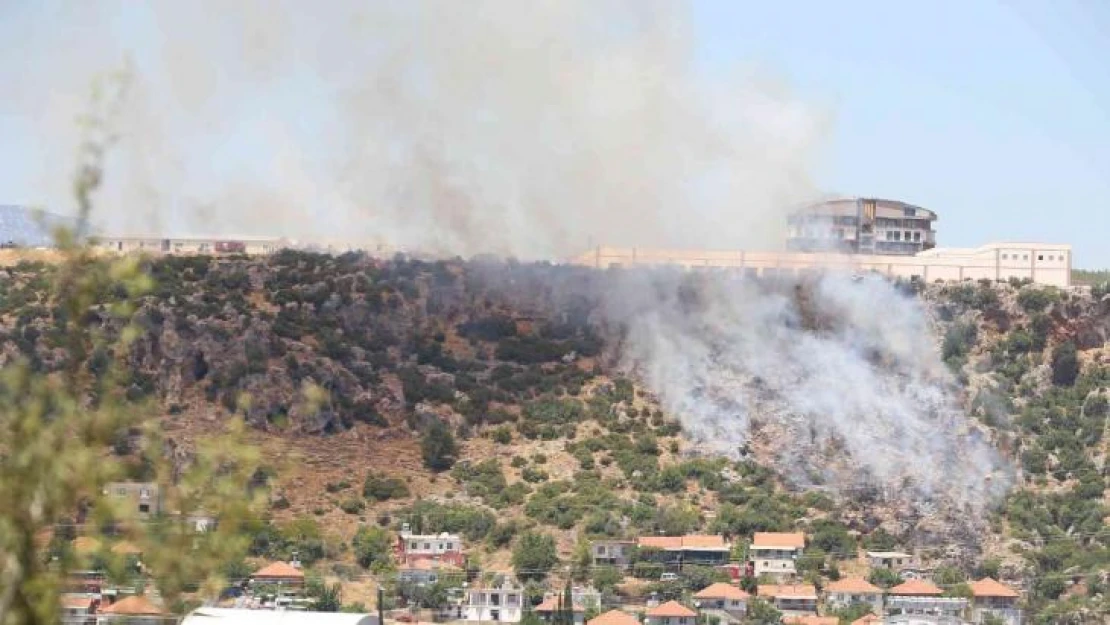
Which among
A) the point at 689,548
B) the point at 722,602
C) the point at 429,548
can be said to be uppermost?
the point at 689,548

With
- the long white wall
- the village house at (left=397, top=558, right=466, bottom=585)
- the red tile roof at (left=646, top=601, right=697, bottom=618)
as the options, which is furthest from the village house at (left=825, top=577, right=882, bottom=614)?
the long white wall

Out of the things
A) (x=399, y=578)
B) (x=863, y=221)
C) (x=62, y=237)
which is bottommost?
(x=399, y=578)

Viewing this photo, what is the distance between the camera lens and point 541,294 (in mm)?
137250

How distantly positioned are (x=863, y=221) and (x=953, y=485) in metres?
36.8

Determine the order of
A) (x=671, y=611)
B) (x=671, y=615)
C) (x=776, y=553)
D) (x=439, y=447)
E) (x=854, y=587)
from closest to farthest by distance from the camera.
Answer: (x=671, y=615) < (x=671, y=611) < (x=854, y=587) < (x=776, y=553) < (x=439, y=447)

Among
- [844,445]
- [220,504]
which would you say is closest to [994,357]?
[844,445]

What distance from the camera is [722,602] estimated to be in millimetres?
101625

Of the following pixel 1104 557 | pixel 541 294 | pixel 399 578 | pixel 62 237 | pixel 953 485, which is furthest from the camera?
pixel 541 294

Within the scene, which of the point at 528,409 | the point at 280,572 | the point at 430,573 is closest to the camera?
the point at 280,572

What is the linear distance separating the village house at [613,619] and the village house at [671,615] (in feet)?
4.98

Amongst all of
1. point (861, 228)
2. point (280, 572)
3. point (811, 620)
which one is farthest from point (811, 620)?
point (861, 228)

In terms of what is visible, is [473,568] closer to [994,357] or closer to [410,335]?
[410,335]

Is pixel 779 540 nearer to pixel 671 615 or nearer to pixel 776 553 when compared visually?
pixel 776 553

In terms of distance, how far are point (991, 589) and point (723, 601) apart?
1120 cm
